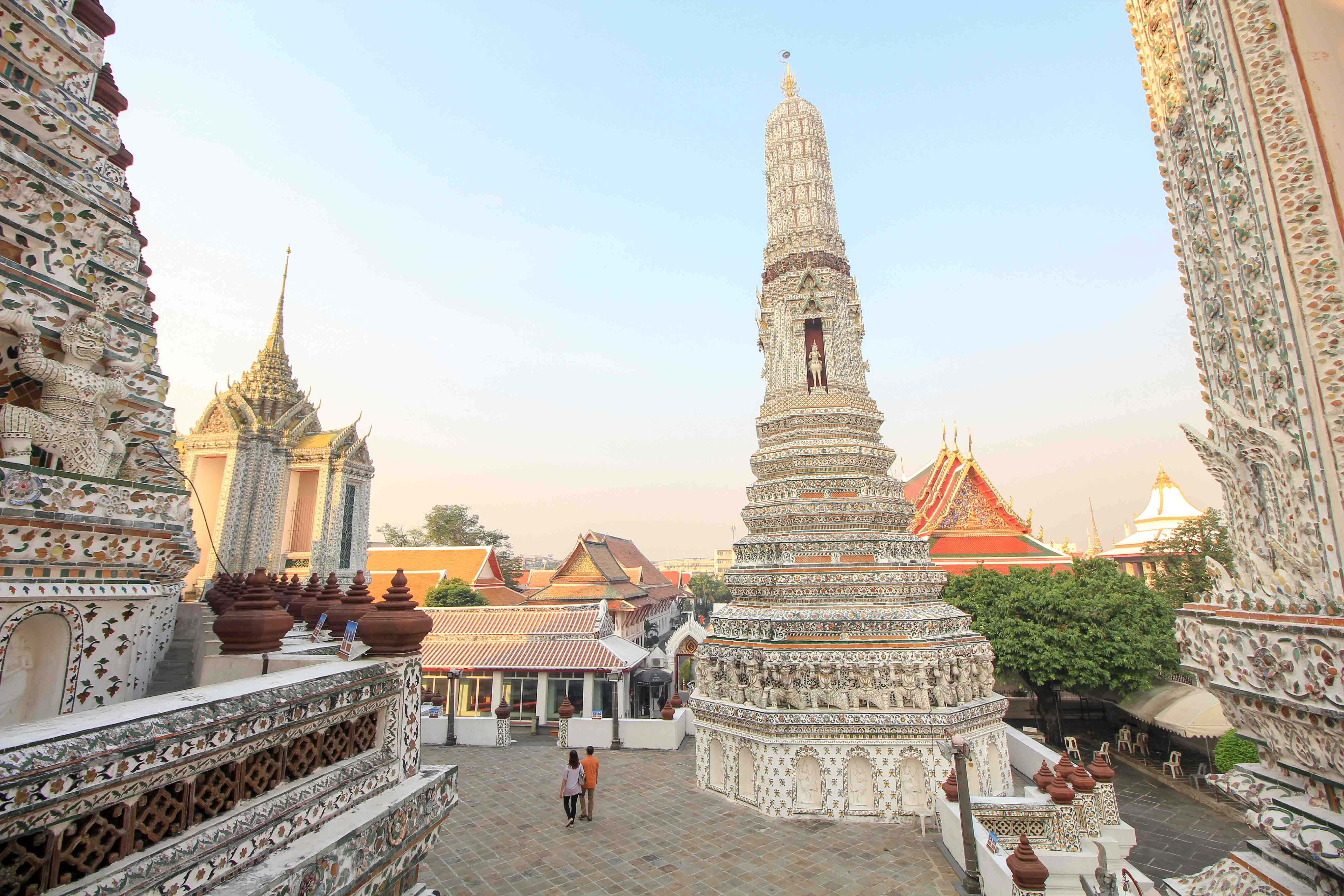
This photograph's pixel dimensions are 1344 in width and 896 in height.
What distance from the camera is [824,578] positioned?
36.3 feet

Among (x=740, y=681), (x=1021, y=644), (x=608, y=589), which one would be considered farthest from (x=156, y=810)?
(x=608, y=589)

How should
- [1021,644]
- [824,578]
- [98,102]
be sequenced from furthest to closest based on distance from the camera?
[1021,644]
[824,578]
[98,102]

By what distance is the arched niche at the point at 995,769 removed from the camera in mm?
10320

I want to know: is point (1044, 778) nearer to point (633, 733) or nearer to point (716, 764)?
point (716, 764)

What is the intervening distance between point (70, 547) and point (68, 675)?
68 centimetres

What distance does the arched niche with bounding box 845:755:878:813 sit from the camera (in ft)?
31.5

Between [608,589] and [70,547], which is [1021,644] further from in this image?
[70,547]

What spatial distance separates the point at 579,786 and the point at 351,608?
6.00 m

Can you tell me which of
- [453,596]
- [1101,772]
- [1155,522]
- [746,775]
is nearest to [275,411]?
[453,596]

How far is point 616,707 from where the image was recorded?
1611cm

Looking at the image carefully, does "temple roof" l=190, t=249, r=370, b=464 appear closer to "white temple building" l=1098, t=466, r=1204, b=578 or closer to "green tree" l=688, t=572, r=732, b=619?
"white temple building" l=1098, t=466, r=1204, b=578

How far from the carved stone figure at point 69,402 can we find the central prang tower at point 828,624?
908cm

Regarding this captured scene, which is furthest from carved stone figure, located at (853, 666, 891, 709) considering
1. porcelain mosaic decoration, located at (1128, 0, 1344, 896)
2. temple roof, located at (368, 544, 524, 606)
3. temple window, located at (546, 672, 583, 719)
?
temple roof, located at (368, 544, 524, 606)

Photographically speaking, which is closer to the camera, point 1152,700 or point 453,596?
point 1152,700
